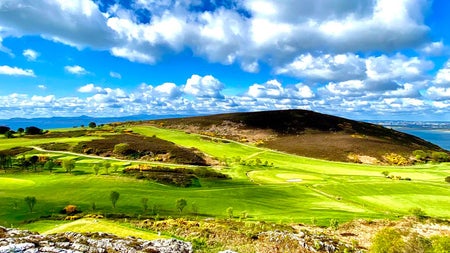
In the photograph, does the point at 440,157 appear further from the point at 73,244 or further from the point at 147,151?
the point at 73,244

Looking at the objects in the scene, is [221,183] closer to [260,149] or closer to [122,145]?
[122,145]

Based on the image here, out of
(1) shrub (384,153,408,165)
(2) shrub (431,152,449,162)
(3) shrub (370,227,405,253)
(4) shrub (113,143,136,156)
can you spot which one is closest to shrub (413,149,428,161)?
(2) shrub (431,152,449,162)

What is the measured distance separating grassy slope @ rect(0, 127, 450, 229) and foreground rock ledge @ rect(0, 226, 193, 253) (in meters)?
29.8

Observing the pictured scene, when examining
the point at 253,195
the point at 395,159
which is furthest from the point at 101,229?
the point at 395,159

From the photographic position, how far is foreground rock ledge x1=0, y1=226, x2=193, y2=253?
20.0 metres

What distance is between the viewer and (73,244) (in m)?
22.2

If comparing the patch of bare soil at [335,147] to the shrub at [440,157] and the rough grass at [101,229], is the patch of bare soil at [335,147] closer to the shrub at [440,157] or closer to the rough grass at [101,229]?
the shrub at [440,157]

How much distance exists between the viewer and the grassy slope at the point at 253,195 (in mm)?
59062

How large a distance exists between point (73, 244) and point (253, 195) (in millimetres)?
56898

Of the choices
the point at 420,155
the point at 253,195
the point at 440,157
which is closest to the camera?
the point at 253,195

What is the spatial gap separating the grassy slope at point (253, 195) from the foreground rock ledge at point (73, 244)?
2978 centimetres

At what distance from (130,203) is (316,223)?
113 feet

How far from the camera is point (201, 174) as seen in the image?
100625mm

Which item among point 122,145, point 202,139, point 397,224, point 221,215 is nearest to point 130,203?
point 221,215
